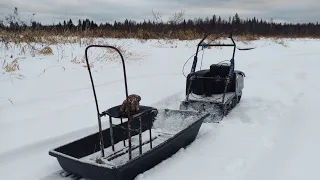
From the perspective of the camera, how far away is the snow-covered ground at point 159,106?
3135 millimetres

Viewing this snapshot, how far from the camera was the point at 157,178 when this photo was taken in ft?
9.64

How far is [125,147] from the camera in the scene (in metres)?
3.69

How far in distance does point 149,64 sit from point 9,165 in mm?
5885

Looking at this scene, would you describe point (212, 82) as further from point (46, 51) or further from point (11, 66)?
point (46, 51)

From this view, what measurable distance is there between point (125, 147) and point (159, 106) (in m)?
1.87

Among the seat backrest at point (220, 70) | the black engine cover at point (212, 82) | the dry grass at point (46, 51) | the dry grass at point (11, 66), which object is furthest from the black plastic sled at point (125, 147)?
the dry grass at point (46, 51)

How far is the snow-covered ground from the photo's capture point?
10.3 feet

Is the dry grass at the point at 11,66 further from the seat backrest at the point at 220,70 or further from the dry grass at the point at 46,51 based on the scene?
the seat backrest at the point at 220,70

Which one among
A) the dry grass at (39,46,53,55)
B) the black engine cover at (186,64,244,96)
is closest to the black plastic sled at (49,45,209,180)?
the black engine cover at (186,64,244,96)

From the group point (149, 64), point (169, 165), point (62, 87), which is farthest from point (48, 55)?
point (169, 165)

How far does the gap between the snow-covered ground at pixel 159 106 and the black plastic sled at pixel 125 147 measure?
15 centimetres

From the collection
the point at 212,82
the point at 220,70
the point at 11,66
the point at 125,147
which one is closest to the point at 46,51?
the point at 11,66

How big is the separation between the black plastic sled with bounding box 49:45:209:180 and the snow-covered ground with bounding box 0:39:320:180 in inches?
6.0

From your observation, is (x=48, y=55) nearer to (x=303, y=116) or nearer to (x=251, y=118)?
(x=251, y=118)
